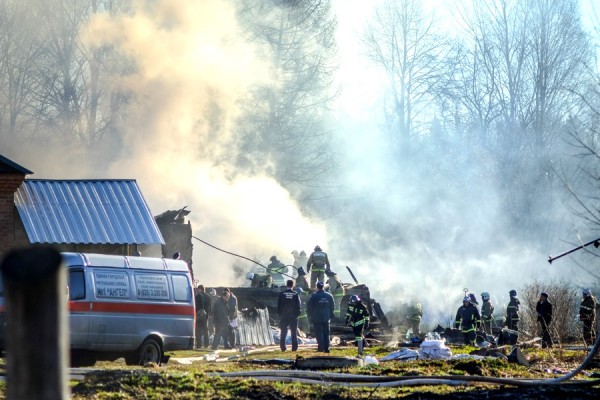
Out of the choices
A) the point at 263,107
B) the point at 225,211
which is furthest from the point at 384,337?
the point at 263,107

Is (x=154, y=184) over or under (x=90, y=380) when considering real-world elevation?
over

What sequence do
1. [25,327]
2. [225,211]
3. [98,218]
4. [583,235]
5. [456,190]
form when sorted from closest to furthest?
[25,327], [98,218], [225,211], [583,235], [456,190]

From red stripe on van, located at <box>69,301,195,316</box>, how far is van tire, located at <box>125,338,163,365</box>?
1.82 feet

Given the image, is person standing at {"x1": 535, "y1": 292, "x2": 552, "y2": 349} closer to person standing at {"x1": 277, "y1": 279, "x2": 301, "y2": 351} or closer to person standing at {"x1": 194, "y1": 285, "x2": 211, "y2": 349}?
person standing at {"x1": 277, "y1": 279, "x2": 301, "y2": 351}

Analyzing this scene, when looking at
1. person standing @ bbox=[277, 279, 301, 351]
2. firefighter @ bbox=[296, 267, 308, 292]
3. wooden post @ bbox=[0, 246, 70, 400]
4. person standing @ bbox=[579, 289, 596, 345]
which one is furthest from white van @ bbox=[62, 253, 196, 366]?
wooden post @ bbox=[0, 246, 70, 400]

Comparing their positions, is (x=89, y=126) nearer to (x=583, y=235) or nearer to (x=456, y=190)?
(x=456, y=190)

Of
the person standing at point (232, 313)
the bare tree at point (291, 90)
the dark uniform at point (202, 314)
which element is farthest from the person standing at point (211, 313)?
the bare tree at point (291, 90)

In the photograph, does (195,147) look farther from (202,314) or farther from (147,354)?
(147,354)

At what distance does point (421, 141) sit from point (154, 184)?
806 inches

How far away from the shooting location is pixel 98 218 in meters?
24.5

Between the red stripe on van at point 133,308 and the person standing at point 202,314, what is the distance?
682 cm

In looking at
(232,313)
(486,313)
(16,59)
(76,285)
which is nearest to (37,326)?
(76,285)

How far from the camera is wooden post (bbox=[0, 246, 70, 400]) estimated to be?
2268mm

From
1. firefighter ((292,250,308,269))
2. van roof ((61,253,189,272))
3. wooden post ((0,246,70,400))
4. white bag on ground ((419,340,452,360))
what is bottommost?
white bag on ground ((419,340,452,360))
